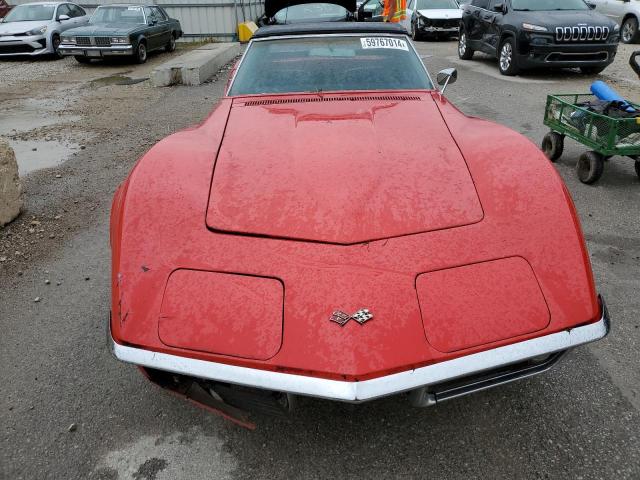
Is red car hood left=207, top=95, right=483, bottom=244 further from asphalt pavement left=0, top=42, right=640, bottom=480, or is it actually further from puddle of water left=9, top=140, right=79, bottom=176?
puddle of water left=9, top=140, right=79, bottom=176

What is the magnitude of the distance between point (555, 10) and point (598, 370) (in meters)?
9.00

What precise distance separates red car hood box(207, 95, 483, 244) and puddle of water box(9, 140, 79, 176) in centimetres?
381

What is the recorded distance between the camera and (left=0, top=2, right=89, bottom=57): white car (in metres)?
12.5

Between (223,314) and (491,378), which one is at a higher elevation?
(223,314)

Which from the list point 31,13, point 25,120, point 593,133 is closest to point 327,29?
point 593,133

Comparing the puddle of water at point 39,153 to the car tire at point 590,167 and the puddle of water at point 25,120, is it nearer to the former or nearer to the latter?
the puddle of water at point 25,120

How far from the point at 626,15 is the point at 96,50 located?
13941 millimetres

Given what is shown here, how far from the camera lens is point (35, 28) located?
1263 cm

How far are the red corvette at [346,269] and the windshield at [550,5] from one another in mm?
8393

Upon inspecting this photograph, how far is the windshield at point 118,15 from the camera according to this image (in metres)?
12.2

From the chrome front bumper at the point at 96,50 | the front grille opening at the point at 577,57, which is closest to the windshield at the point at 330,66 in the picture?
the front grille opening at the point at 577,57

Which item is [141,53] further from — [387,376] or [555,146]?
[387,376]

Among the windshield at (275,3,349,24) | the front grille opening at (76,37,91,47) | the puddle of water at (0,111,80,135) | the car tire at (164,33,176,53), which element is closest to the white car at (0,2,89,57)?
the front grille opening at (76,37,91,47)

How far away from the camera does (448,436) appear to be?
2.05m
